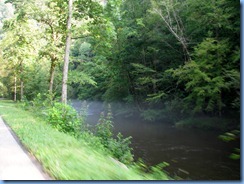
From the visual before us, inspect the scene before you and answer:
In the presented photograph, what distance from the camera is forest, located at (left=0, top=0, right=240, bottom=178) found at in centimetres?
1260

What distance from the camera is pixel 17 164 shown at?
445cm

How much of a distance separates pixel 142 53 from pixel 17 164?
2248 cm

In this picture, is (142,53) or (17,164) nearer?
(17,164)

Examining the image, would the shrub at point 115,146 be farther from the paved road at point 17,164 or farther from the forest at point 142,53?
the paved road at point 17,164

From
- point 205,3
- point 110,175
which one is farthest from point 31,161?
point 205,3

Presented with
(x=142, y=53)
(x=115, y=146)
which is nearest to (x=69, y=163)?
(x=115, y=146)

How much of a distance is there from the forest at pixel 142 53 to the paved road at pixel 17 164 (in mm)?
2474

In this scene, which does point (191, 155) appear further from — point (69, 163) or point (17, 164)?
point (17, 164)

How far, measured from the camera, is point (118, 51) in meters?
27.4

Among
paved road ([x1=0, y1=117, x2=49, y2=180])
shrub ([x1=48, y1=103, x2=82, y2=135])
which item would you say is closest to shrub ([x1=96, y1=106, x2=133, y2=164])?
shrub ([x1=48, y1=103, x2=82, y2=135])

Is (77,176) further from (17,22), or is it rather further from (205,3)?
(205,3)

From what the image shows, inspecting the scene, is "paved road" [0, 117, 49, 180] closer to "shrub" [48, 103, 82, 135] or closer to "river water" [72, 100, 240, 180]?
"shrub" [48, 103, 82, 135]

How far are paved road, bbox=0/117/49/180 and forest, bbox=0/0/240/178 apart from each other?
2.47 meters

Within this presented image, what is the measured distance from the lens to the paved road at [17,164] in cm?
379
